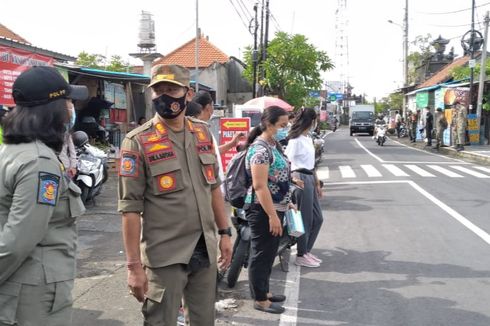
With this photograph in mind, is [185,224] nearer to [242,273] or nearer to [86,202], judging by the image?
[242,273]

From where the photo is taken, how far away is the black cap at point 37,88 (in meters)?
2.15

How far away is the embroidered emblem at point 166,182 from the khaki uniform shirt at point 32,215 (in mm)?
578

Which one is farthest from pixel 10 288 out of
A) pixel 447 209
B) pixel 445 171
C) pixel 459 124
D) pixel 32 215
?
pixel 459 124

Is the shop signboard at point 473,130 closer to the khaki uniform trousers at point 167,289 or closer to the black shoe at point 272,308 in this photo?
the black shoe at point 272,308

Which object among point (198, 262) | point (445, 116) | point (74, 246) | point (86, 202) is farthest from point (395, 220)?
point (445, 116)

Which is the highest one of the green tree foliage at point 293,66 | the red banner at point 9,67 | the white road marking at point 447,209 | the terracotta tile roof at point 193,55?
the terracotta tile roof at point 193,55

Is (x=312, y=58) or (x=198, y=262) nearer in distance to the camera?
(x=198, y=262)

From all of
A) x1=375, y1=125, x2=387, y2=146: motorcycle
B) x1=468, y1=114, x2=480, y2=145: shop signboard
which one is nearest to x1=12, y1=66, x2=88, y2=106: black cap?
x1=468, y1=114, x2=480, y2=145: shop signboard

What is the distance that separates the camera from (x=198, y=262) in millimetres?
2785

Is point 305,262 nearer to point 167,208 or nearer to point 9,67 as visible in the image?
point 167,208

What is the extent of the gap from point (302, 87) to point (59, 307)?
21229 mm

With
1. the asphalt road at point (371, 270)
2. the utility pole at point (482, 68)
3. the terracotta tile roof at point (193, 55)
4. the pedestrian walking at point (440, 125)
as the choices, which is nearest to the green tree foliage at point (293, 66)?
the pedestrian walking at point (440, 125)

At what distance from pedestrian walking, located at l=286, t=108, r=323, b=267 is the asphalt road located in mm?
220

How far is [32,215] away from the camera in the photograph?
1.98 m
